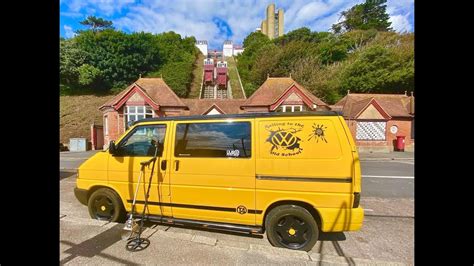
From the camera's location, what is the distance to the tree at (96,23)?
184 feet

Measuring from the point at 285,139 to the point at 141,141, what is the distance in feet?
8.82

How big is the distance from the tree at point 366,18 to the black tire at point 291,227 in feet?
181

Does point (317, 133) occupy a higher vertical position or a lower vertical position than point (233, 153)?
higher

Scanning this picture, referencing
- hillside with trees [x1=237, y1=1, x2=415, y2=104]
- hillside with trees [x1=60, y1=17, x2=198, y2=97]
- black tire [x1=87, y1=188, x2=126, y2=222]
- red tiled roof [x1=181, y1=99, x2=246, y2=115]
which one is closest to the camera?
black tire [x1=87, y1=188, x2=126, y2=222]

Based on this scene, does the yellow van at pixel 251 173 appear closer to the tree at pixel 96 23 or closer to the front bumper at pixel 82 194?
the front bumper at pixel 82 194

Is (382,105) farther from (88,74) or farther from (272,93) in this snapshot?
(88,74)

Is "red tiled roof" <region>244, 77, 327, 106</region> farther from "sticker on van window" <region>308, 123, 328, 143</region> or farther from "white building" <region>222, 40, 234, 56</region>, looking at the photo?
"white building" <region>222, 40, 234, 56</region>

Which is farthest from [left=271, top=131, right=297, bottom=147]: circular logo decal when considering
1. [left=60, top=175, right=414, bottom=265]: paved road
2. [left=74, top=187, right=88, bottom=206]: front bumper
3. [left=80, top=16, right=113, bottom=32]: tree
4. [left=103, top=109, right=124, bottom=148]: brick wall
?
[left=80, top=16, right=113, bottom=32]: tree

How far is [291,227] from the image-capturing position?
Answer: 11.4 ft

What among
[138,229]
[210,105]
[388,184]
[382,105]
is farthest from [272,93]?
[138,229]

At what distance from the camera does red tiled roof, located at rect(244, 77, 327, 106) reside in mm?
19875

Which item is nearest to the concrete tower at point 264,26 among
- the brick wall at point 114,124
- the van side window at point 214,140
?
the brick wall at point 114,124

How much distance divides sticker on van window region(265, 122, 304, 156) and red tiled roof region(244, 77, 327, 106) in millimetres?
16279
